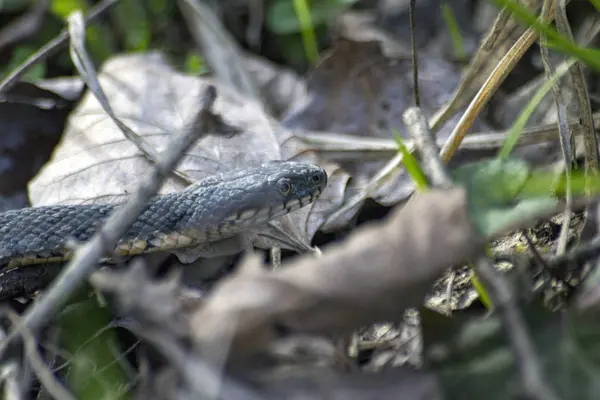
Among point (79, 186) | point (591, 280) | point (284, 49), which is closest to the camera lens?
point (591, 280)

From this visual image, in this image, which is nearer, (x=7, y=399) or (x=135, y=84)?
(x=7, y=399)

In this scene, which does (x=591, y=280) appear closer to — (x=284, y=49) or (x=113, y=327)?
(x=113, y=327)

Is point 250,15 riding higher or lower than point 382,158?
higher

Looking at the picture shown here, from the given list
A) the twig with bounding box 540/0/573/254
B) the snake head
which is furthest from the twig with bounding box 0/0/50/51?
the twig with bounding box 540/0/573/254

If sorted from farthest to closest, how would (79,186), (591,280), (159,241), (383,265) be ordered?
Result: (79,186)
(159,241)
(591,280)
(383,265)

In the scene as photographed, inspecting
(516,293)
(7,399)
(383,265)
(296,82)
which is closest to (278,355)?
(383,265)

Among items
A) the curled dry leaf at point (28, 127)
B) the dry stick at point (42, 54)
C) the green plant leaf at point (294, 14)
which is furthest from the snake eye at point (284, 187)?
the green plant leaf at point (294, 14)

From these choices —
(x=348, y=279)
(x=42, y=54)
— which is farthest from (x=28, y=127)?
(x=348, y=279)
